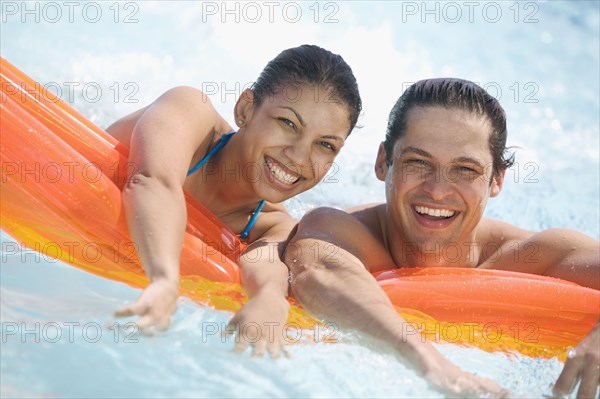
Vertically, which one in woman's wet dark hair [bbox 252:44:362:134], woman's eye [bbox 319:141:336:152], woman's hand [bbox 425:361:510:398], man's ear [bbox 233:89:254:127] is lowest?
woman's hand [bbox 425:361:510:398]

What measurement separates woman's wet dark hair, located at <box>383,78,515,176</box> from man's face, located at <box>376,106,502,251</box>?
3 centimetres

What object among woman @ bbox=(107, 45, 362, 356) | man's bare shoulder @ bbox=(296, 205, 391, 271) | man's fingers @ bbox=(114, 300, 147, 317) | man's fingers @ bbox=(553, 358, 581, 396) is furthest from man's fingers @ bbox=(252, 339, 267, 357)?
man's fingers @ bbox=(553, 358, 581, 396)

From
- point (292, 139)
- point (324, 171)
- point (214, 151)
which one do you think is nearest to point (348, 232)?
point (324, 171)

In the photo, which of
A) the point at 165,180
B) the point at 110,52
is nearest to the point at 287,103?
the point at 165,180

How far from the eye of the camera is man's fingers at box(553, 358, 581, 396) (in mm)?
2246

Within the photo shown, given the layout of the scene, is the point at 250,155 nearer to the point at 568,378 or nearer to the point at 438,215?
the point at 438,215

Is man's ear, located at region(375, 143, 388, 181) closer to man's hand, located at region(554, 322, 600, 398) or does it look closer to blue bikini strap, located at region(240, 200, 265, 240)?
blue bikini strap, located at region(240, 200, 265, 240)

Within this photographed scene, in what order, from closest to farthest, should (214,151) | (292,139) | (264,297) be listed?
(264,297)
(292,139)
(214,151)

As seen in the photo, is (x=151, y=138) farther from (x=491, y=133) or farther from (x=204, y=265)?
(x=491, y=133)

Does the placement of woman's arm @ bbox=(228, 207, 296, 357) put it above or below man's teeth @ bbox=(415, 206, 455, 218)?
below

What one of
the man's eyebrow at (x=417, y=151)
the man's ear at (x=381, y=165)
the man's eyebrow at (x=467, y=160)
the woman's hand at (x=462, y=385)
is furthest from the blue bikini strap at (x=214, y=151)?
the woman's hand at (x=462, y=385)

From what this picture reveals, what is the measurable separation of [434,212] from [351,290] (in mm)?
616

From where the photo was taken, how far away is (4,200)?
2.57 meters

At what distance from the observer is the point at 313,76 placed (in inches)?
119
